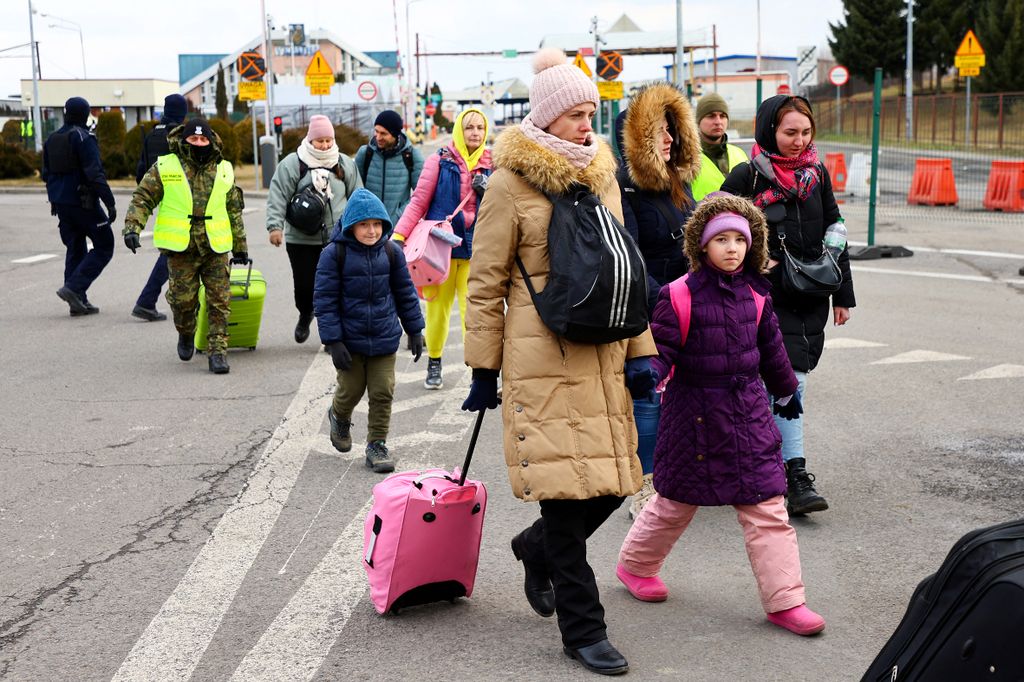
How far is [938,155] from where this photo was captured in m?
34.6

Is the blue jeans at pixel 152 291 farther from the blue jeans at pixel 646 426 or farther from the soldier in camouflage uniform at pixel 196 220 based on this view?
the blue jeans at pixel 646 426

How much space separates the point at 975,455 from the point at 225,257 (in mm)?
5525

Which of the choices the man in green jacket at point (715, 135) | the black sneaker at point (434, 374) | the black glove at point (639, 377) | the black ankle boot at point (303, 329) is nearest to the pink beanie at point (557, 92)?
the black glove at point (639, 377)

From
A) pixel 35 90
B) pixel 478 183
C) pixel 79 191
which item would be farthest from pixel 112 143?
pixel 478 183

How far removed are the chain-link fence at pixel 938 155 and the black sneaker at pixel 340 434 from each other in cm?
1646

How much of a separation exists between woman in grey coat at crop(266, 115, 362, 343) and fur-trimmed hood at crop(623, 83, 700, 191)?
4.47 metres

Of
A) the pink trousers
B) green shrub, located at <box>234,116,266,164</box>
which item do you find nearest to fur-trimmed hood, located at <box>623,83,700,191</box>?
the pink trousers

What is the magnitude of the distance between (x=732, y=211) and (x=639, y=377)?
0.86 m

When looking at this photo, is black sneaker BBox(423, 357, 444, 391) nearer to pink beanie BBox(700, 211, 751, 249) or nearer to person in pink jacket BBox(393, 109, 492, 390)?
person in pink jacket BBox(393, 109, 492, 390)

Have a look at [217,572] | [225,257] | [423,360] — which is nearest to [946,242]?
[423,360]

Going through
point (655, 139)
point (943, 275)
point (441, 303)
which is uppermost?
point (655, 139)

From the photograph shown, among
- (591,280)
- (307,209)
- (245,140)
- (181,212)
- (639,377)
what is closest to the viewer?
(591,280)

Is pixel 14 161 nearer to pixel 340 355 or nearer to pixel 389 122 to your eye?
pixel 389 122

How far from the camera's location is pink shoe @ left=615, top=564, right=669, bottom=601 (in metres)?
4.94
